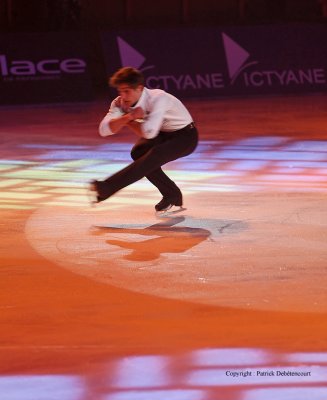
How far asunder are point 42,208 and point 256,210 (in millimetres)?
1828

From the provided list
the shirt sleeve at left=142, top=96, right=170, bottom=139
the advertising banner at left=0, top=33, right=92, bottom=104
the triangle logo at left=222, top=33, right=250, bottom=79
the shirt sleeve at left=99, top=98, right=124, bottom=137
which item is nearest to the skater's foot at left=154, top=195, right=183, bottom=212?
the shirt sleeve at left=142, top=96, right=170, bottom=139

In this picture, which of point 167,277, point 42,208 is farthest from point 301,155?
point 167,277

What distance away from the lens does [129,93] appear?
6844mm

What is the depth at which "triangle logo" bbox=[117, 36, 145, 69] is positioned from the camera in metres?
15.4

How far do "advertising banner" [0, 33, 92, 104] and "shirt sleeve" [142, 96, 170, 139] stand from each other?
833 centimetres

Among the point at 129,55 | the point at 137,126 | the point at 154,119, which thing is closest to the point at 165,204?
the point at 137,126

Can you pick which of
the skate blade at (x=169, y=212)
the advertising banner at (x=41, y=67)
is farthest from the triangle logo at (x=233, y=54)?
the skate blade at (x=169, y=212)

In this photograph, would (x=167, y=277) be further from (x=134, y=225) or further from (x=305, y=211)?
(x=305, y=211)

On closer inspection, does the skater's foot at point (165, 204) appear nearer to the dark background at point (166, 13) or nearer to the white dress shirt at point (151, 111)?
the white dress shirt at point (151, 111)

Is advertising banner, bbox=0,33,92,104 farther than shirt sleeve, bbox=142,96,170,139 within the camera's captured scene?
Yes

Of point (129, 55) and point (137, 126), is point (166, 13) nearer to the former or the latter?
point (129, 55)

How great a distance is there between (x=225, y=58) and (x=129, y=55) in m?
1.64

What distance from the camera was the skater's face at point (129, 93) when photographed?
6812 mm

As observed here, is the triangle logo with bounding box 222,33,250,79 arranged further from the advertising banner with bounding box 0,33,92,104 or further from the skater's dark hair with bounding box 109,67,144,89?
the skater's dark hair with bounding box 109,67,144,89
